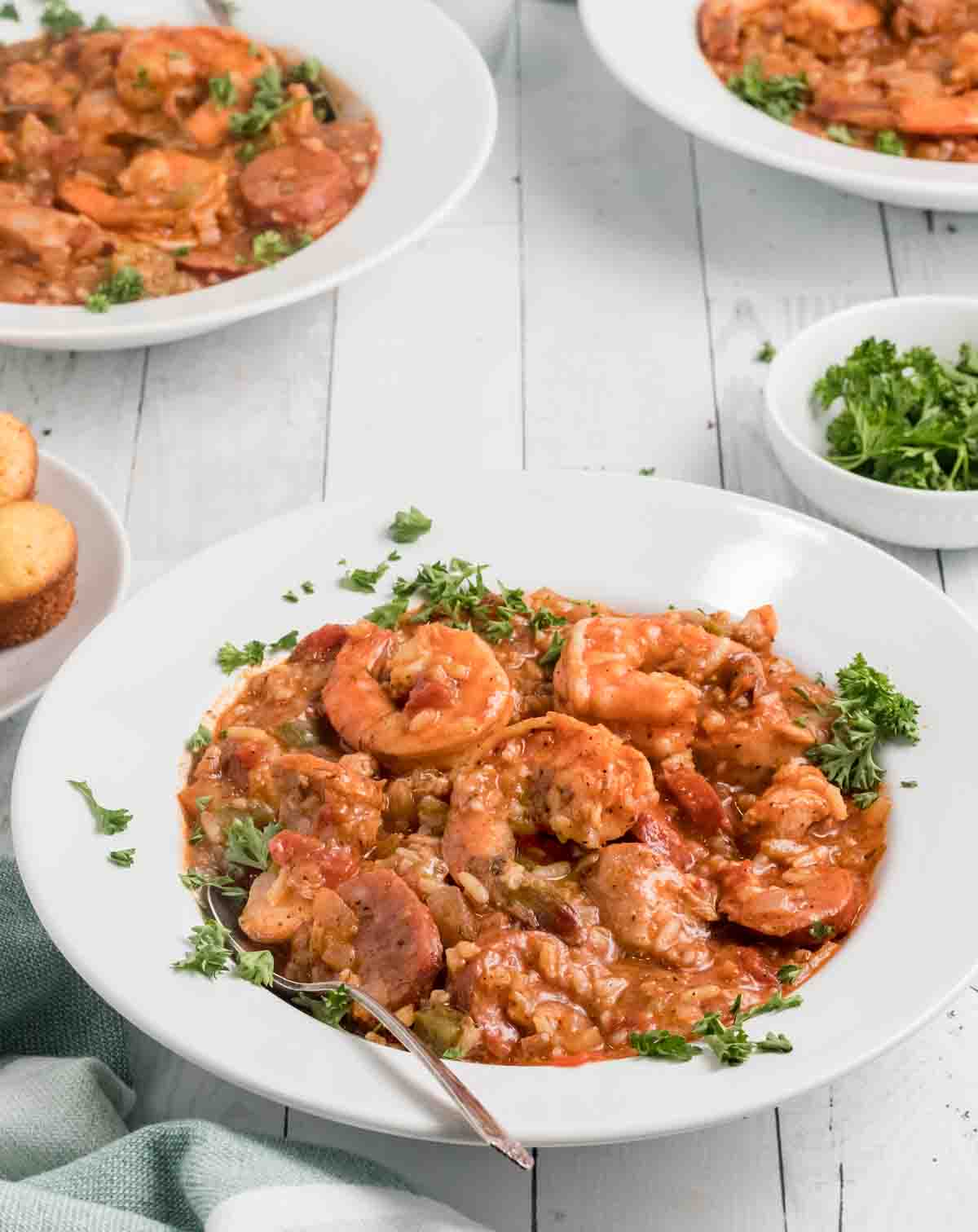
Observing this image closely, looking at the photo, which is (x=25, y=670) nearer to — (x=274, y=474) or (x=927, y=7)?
(x=274, y=474)

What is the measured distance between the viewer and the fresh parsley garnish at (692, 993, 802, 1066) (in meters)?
3.35

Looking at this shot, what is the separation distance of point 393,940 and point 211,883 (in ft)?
1.60

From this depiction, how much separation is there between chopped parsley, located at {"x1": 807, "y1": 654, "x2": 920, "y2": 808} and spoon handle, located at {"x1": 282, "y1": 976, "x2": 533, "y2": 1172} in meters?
1.16

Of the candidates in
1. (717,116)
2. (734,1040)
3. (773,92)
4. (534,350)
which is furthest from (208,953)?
(773,92)

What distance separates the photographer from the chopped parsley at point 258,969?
3.56 m

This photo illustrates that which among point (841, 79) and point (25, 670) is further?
point (841, 79)

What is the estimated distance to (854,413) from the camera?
5.26 meters

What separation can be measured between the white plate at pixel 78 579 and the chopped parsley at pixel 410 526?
0.79 m

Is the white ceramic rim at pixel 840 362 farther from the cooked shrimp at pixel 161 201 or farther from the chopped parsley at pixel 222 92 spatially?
the chopped parsley at pixel 222 92

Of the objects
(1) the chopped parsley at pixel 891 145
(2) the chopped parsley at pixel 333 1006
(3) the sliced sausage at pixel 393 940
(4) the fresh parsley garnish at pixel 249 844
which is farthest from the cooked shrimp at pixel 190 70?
(2) the chopped parsley at pixel 333 1006

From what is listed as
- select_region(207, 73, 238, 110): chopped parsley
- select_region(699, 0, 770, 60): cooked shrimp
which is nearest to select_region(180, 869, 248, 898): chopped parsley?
select_region(207, 73, 238, 110): chopped parsley

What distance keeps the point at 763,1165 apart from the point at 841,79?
4119 mm

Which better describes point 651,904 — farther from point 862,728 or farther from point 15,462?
point 15,462

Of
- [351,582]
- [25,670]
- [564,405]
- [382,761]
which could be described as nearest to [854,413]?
[564,405]
